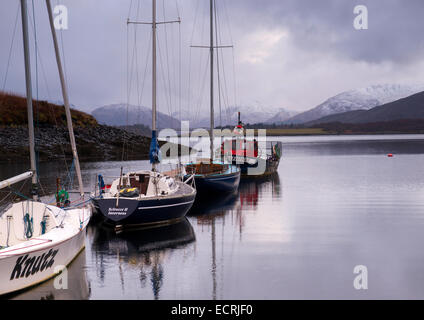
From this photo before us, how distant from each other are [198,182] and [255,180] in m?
14.9

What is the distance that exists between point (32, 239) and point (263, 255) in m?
7.95

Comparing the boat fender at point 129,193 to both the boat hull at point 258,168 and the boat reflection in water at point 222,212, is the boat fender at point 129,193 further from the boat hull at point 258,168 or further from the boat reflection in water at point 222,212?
the boat hull at point 258,168

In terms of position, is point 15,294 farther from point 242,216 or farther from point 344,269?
point 242,216

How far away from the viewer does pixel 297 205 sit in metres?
27.2

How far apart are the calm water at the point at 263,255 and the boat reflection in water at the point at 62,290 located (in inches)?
1.1

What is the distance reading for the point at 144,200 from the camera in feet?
59.0

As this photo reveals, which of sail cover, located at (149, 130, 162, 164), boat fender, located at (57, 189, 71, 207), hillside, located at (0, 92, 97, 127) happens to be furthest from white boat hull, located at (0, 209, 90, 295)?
hillside, located at (0, 92, 97, 127)

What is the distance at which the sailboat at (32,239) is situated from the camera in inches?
429

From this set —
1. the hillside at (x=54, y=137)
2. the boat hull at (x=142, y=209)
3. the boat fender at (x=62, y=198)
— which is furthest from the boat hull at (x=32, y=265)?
the hillside at (x=54, y=137)

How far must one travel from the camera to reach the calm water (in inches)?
485

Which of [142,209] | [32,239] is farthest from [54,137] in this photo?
[32,239]

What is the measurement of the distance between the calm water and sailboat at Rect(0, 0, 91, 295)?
1.64 ft

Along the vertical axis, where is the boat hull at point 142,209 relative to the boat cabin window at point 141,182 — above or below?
below

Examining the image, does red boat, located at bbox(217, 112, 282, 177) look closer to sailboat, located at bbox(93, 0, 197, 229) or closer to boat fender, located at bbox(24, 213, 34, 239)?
sailboat, located at bbox(93, 0, 197, 229)
